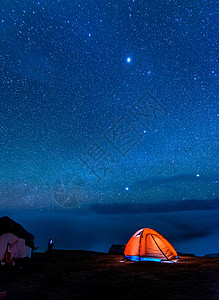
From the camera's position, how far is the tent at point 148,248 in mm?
11555

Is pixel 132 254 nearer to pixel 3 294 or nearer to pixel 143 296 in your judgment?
pixel 143 296

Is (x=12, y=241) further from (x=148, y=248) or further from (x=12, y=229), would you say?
(x=148, y=248)

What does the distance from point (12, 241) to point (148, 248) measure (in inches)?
314

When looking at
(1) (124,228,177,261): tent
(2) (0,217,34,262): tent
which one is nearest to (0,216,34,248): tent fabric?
(2) (0,217,34,262): tent

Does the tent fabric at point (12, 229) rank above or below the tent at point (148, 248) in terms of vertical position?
above

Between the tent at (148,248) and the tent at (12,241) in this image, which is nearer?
the tent at (12,241)

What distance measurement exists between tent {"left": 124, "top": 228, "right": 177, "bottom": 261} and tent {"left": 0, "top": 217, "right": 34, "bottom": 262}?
6.69 metres

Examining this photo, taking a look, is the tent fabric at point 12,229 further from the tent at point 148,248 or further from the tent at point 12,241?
the tent at point 148,248

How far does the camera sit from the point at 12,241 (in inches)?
471

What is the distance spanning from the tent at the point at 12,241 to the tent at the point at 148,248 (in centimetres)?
669

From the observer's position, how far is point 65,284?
582 centimetres

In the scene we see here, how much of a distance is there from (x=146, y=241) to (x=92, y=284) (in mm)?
7068

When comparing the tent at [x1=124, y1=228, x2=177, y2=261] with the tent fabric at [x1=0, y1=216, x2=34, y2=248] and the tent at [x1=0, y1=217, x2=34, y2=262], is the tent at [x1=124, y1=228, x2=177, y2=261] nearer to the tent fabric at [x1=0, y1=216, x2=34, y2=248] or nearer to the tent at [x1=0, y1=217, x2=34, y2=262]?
the tent at [x1=0, y1=217, x2=34, y2=262]

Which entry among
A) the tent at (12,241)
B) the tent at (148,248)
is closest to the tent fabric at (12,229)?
the tent at (12,241)
